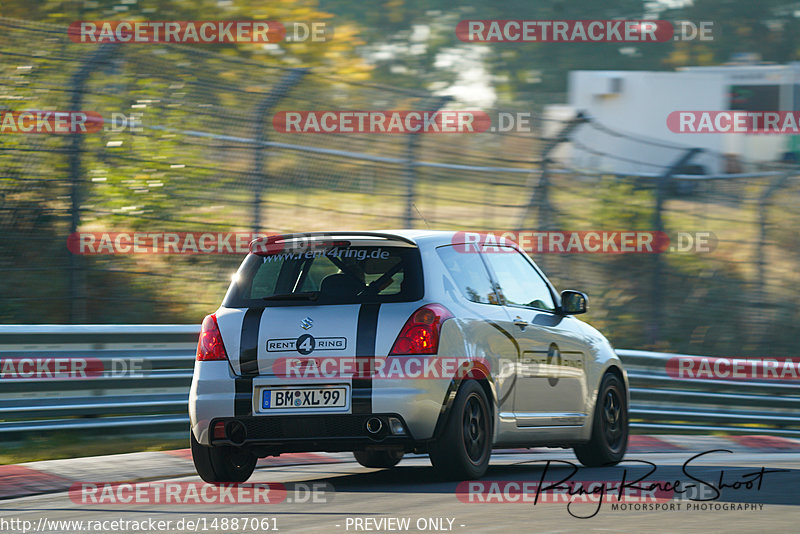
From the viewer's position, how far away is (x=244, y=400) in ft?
26.5

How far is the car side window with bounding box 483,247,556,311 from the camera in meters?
9.06

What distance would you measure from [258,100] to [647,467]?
19.0 feet

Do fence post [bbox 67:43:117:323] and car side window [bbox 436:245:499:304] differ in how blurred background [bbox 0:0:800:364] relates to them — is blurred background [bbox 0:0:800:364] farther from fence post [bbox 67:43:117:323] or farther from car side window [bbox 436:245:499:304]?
car side window [bbox 436:245:499:304]

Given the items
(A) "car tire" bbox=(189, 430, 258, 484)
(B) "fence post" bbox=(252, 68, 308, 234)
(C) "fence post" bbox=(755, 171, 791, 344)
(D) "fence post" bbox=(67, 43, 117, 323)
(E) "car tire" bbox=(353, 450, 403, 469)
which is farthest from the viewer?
(C) "fence post" bbox=(755, 171, 791, 344)

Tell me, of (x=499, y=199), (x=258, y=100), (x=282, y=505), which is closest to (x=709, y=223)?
(x=499, y=199)

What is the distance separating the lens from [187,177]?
1465 centimetres

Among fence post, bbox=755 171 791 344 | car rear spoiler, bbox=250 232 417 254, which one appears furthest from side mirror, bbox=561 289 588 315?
fence post, bbox=755 171 791 344

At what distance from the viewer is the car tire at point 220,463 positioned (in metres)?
8.39

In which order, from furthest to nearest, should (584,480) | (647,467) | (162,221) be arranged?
(162,221) < (647,467) < (584,480)

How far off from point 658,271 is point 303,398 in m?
10.3

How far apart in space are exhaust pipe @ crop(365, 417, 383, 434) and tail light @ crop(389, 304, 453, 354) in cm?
39

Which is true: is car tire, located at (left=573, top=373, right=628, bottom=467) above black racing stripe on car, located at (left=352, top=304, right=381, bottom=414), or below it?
below

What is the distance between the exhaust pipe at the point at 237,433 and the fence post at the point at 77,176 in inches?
213

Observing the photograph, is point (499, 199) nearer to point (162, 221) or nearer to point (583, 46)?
point (162, 221)
